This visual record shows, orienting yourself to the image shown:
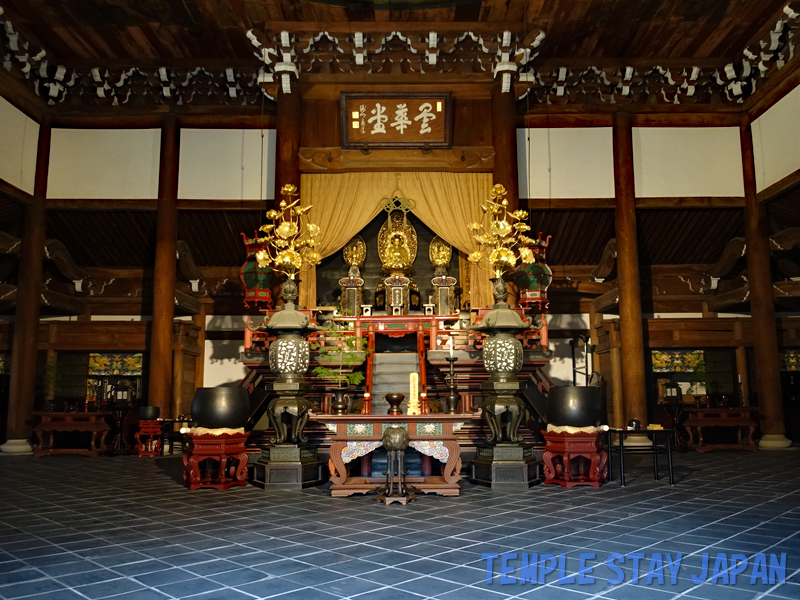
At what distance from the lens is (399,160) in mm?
8516

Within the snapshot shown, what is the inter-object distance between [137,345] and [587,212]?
22.0 feet

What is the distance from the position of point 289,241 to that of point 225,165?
1791 millimetres

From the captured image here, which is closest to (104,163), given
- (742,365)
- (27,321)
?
(27,321)

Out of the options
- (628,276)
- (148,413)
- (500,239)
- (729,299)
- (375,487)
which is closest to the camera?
(375,487)

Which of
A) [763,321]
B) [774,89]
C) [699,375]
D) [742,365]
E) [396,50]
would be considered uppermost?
[396,50]

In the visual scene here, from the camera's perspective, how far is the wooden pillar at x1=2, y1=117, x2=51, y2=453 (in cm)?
780

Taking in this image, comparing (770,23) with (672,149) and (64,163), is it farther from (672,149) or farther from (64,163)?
(64,163)

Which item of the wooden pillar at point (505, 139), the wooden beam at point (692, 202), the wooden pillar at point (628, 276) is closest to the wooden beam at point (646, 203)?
the wooden beam at point (692, 202)

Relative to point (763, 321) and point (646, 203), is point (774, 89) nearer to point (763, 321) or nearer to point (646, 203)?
point (646, 203)

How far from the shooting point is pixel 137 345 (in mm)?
9469

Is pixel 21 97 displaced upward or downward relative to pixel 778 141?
upward

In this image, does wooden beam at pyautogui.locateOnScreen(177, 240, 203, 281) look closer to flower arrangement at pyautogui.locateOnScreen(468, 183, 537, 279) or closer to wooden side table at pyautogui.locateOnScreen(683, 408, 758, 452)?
flower arrangement at pyautogui.locateOnScreen(468, 183, 537, 279)

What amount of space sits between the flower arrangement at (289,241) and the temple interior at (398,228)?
0.04m

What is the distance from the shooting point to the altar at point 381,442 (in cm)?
443
